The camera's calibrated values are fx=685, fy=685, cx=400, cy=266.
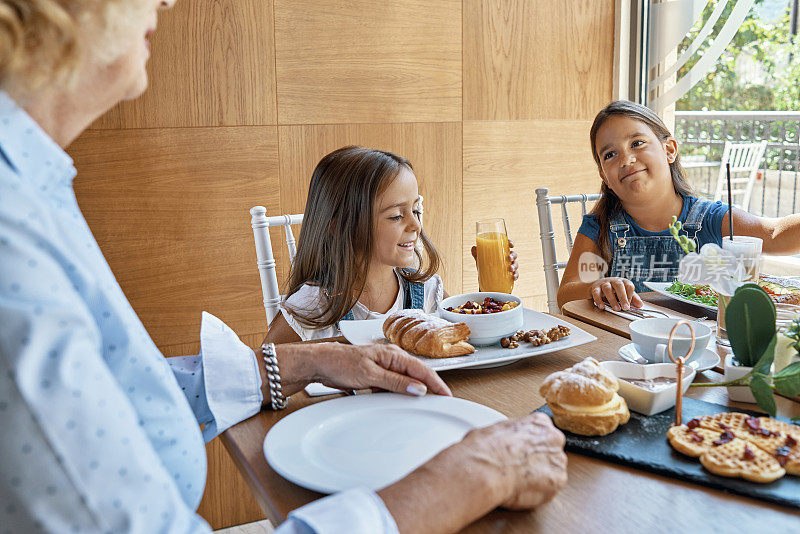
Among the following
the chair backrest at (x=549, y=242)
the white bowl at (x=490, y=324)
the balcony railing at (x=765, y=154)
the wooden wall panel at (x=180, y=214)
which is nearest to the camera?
the white bowl at (x=490, y=324)

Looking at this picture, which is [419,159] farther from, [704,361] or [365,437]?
[365,437]

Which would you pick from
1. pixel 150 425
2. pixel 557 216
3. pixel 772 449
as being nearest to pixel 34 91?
pixel 150 425

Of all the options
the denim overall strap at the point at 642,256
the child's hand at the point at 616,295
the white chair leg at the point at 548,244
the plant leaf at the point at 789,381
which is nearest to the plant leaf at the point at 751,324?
the plant leaf at the point at 789,381

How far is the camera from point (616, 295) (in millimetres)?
1603

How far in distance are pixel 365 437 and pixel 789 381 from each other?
58 centimetres

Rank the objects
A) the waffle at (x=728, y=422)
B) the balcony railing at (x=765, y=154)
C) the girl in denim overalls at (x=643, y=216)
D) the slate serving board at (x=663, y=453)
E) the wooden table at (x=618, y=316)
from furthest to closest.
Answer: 1. the balcony railing at (x=765, y=154)
2. the girl in denim overalls at (x=643, y=216)
3. the wooden table at (x=618, y=316)
4. the waffle at (x=728, y=422)
5. the slate serving board at (x=663, y=453)

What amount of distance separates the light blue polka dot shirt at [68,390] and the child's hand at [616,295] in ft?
3.52

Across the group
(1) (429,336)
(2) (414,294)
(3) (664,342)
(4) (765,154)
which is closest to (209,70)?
(2) (414,294)

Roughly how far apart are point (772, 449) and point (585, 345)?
0.54 meters

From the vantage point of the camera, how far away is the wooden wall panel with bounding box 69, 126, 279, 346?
8.01 ft

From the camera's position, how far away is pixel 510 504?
2.42 feet

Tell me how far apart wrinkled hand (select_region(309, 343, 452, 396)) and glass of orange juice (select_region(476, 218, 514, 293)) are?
64 cm

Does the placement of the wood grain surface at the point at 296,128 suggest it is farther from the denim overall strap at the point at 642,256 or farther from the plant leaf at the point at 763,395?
the plant leaf at the point at 763,395

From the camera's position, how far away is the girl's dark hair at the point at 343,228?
188cm
